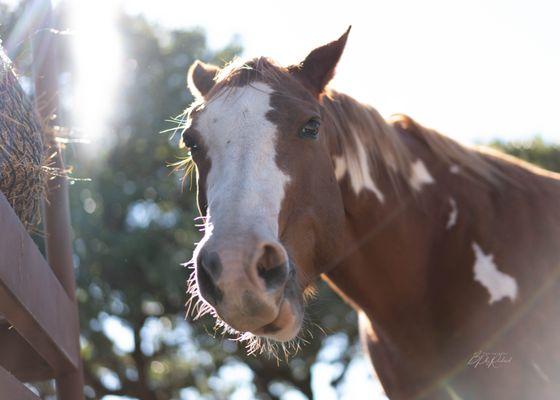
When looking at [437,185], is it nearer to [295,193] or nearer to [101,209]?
[295,193]

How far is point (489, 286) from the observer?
4027 mm

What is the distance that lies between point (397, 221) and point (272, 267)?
1.31 m

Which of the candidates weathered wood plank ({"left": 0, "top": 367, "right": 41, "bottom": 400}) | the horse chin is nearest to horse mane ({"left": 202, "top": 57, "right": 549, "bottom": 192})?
the horse chin

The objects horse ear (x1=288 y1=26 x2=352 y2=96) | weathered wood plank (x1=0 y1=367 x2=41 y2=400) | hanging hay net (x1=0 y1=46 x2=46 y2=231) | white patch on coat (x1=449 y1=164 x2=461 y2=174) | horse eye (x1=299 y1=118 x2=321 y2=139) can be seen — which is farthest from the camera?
white patch on coat (x1=449 y1=164 x2=461 y2=174)

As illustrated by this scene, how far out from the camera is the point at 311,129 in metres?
3.61

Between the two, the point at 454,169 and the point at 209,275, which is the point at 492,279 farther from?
the point at 209,275

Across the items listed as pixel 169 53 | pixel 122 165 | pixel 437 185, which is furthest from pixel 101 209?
pixel 437 185

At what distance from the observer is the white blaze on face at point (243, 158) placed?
3131 mm

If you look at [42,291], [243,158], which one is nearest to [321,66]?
[243,158]

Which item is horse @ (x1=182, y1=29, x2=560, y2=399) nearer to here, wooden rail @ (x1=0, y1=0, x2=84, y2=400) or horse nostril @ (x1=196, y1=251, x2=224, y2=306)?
horse nostril @ (x1=196, y1=251, x2=224, y2=306)

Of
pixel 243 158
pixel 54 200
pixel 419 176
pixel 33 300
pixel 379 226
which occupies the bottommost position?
pixel 54 200

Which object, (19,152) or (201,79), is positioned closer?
(19,152)

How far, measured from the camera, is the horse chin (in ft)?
10.2

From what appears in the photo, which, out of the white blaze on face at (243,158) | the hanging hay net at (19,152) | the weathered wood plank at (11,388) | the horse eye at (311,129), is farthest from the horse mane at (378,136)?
the weathered wood plank at (11,388)
